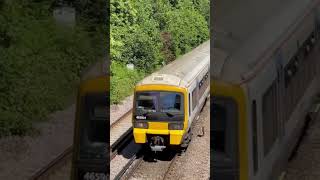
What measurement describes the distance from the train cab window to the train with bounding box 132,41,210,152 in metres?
2.61

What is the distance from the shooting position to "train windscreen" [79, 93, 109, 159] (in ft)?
12.5

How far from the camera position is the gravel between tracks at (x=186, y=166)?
542 centimetres

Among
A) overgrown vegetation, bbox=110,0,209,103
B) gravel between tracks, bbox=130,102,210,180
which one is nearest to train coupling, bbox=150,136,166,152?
gravel between tracks, bbox=130,102,210,180

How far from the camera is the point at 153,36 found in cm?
682

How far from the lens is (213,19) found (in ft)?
12.3

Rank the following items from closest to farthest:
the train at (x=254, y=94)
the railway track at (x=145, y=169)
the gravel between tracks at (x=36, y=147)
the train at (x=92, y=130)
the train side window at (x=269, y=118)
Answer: the train at (x=92, y=130) < the train at (x=254, y=94) < the train side window at (x=269, y=118) < the railway track at (x=145, y=169) < the gravel between tracks at (x=36, y=147)

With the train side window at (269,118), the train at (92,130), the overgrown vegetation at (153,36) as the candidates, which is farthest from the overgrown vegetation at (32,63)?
the train at (92,130)

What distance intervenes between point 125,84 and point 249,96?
411cm

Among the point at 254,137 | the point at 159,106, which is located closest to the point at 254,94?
the point at 254,137

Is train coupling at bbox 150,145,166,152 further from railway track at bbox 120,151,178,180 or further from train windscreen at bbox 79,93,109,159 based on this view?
train windscreen at bbox 79,93,109,159

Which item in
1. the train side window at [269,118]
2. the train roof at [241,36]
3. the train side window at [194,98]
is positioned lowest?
the train side window at [194,98]

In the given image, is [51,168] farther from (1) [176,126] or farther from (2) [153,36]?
(2) [153,36]

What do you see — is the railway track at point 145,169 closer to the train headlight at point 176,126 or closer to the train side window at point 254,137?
the train headlight at point 176,126

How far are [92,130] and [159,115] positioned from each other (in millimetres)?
2985
